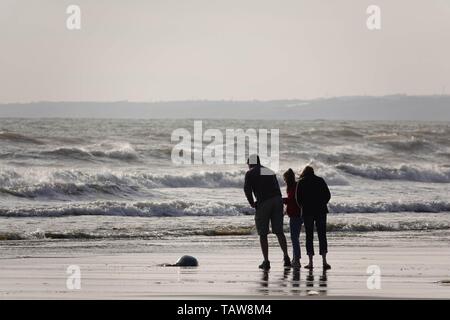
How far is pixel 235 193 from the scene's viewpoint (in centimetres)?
3831

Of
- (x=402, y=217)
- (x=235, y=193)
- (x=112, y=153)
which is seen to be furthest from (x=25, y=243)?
(x=112, y=153)

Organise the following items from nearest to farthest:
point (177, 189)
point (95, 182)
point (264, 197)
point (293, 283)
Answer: point (293, 283) → point (264, 197) → point (95, 182) → point (177, 189)

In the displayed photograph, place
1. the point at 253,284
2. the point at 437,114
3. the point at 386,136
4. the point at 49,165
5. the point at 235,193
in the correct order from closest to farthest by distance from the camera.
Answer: the point at 253,284 < the point at 235,193 < the point at 49,165 < the point at 386,136 < the point at 437,114

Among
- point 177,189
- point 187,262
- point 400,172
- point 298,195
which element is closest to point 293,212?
point 298,195

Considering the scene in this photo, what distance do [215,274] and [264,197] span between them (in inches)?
65.4

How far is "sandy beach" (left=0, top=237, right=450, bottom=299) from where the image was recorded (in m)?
14.3

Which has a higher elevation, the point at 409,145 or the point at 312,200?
the point at 312,200

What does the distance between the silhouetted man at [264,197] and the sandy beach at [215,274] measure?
563 millimetres

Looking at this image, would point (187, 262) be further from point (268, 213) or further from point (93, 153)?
point (93, 153)

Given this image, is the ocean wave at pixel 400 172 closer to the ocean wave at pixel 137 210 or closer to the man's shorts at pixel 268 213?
the ocean wave at pixel 137 210

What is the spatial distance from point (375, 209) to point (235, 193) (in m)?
6.30

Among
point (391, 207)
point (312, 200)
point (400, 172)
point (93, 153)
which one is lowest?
point (400, 172)

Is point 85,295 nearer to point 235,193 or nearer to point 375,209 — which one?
point 375,209

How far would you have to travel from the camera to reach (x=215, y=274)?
16.8 metres
